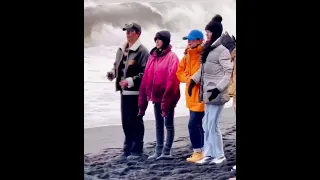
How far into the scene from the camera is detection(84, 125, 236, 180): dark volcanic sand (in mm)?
3016

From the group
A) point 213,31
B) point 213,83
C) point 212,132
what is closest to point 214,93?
point 213,83

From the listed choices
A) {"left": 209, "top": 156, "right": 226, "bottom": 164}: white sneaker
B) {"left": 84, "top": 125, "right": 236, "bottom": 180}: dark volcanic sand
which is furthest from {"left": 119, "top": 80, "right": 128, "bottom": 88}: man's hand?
{"left": 209, "top": 156, "right": 226, "bottom": 164}: white sneaker

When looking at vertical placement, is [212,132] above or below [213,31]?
below

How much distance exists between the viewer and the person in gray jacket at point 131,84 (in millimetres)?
3064

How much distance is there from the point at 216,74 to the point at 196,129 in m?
0.38

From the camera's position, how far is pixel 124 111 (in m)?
3.07

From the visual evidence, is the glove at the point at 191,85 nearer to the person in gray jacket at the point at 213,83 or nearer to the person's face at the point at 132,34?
the person in gray jacket at the point at 213,83

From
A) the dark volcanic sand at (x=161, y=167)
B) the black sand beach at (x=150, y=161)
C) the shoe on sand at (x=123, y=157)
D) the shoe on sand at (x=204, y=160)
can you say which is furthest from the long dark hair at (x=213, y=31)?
the shoe on sand at (x=123, y=157)

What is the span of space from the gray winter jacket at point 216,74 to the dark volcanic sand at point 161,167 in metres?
0.23

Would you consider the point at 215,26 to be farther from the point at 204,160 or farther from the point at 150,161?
the point at 150,161

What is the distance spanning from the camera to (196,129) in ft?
9.96
